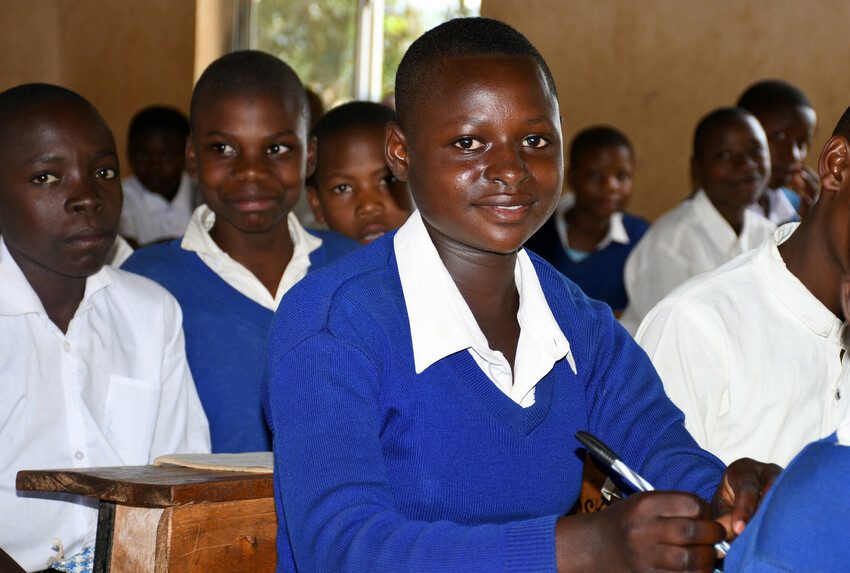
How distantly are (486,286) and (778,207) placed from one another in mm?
3547

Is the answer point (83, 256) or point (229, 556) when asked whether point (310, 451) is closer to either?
point (229, 556)

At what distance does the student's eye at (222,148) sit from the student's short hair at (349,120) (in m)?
0.55

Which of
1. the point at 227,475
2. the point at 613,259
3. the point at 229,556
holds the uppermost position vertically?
the point at 613,259

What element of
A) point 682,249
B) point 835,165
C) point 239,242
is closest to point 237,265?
point 239,242

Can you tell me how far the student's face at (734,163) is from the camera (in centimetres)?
428

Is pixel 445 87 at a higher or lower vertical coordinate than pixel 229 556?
higher

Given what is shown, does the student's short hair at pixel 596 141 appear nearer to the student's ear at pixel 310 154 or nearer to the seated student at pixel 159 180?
the seated student at pixel 159 180

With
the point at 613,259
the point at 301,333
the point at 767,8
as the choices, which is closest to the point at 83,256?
the point at 301,333

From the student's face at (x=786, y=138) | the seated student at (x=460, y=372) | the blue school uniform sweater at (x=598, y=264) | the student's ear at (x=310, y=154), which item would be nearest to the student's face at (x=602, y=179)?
the blue school uniform sweater at (x=598, y=264)

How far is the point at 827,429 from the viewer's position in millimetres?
1772

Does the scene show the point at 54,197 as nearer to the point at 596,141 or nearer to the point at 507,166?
the point at 507,166

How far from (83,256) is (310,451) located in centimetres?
114

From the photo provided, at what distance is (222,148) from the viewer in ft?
8.84

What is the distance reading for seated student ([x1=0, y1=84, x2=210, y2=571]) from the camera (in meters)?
2.09
